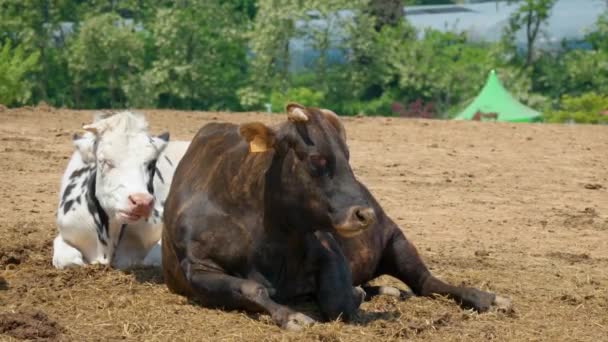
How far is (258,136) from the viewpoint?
6.67 metres

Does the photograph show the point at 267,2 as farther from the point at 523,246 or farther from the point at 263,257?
the point at 263,257

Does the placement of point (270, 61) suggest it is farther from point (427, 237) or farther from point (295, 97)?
point (427, 237)

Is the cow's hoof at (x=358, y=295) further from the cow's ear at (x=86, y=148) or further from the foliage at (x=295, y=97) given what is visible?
the foliage at (x=295, y=97)

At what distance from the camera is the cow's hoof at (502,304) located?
7.18 metres

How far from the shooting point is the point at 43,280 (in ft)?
25.1

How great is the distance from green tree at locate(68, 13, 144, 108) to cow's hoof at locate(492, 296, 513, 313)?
24.8m

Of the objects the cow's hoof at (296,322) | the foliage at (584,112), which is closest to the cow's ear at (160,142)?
the cow's hoof at (296,322)

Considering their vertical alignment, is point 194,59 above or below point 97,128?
below

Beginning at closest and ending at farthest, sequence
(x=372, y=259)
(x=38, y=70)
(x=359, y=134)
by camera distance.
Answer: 1. (x=372, y=259)
2. (x=359, y=134)
3. (x=38, y=70)

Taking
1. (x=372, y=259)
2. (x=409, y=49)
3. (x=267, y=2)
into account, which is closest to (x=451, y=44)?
(x=409, y=49)

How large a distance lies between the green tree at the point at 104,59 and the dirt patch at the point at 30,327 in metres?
25.2

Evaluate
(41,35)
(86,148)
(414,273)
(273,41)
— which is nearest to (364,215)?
(414,273)

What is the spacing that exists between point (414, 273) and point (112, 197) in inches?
72.3

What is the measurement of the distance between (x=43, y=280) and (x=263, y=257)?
160cm
